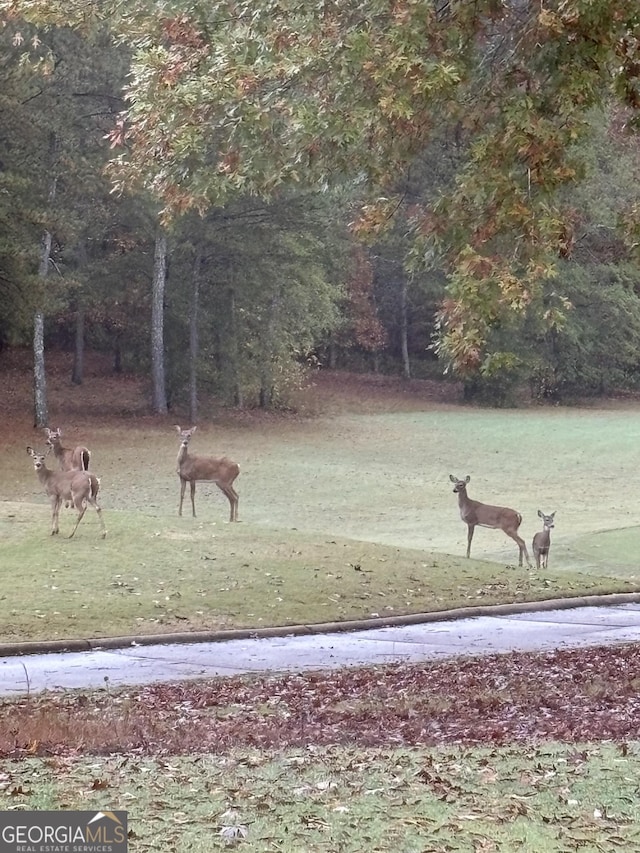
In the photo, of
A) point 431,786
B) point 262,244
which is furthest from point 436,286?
point 431,786

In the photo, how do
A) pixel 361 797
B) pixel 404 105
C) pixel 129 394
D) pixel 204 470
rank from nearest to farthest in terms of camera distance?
pixel 361 797 < pixel 404 105 < pixel 204 470 < pixel 129 394

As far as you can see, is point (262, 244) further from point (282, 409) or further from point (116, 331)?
point (116, 331)

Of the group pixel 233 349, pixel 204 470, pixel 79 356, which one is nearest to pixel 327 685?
pixel 204 470

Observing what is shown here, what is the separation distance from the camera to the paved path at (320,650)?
1105cm

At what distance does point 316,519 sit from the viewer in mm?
24859

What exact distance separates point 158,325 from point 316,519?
16003 mm

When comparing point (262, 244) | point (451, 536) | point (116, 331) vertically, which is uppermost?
point (262, 244)

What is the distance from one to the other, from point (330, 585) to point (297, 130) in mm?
5909

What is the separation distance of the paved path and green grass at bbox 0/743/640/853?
14.2 feet

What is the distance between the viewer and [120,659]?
38.7 feet

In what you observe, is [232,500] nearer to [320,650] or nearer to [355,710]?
[320,650]

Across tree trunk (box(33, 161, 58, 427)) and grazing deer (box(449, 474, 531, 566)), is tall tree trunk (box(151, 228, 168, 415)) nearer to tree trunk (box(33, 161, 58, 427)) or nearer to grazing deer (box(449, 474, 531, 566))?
tree trunk (box(33, 161, 58, 427))

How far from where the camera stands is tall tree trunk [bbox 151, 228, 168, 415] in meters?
38.2

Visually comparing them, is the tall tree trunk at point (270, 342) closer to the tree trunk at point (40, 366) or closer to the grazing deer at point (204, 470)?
the tree trunk at point (40, 366)
